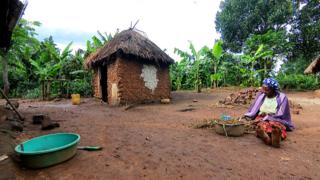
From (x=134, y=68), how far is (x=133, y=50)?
32.3 inches

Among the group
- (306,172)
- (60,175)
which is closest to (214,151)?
(306,172)

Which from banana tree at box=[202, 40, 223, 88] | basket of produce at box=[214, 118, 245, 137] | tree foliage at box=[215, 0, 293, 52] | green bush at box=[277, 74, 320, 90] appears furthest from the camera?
tree foliage at box=[215, 0, 293, 52]

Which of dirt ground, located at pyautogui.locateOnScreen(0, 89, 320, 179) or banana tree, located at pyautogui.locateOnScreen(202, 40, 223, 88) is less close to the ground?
banana tree, located at pyautogui.locateOnScreen(202, 40, 223, 88)

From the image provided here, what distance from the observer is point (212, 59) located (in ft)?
49.0

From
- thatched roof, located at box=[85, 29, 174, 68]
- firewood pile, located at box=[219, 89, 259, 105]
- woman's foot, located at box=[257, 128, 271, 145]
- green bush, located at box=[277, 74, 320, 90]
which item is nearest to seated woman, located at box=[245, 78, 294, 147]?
woman's foot, located at box=[257, 128, 271, 145]

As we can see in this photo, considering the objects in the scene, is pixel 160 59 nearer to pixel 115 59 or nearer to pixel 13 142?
pixel 115 59

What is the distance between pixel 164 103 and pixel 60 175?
8.02 meters

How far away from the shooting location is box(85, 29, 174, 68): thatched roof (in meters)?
9.52

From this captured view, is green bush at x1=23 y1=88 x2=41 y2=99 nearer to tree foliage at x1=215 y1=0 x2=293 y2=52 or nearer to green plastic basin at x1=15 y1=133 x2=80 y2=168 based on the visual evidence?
green plastic basin at x1=15 y1=133 x2=80 y2=168

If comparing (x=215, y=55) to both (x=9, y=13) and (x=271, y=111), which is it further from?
(x=9, y=13)

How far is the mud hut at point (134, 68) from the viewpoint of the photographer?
377 inches

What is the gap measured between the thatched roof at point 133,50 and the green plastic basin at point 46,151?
20.9 ft

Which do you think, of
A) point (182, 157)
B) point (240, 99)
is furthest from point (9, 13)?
point (240, 99)

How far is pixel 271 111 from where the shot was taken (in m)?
4.75
